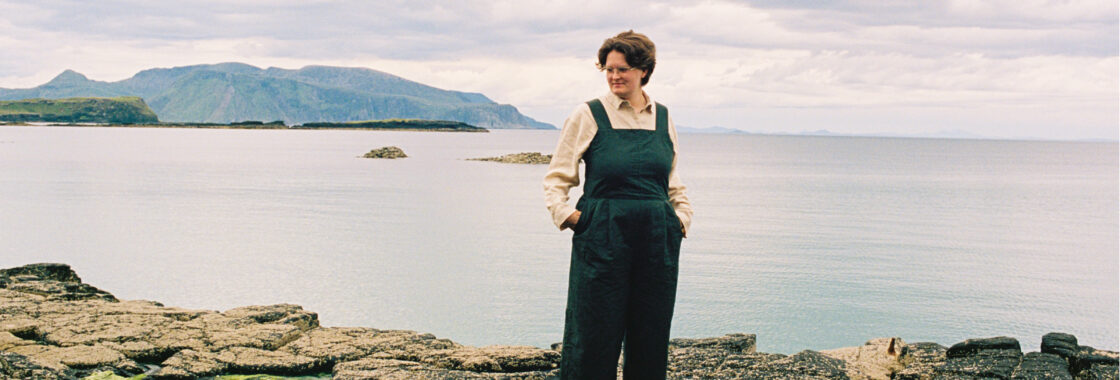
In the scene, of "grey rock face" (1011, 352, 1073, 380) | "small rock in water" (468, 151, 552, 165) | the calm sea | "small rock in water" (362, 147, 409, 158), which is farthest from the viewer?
"small rock in water" (362, 147, 409, 158)

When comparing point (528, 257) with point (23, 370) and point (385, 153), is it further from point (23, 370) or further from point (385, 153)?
point (385, 153)

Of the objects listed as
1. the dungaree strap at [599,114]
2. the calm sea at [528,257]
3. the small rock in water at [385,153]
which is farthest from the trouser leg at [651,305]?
the small rock in water at [385,153]

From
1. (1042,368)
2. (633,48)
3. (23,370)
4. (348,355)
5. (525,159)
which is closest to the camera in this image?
(633,48)

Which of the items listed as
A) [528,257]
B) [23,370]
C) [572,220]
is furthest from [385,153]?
[572,220]

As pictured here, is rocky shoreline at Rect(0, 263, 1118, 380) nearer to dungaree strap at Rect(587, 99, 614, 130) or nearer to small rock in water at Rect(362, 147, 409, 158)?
dungaree strap at Rect(587, 99, 614, 130)

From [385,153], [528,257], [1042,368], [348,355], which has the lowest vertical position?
[528,257]

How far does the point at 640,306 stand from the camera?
5.00m

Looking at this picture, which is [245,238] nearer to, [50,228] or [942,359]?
[50,228]

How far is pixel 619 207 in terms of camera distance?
4.74 m

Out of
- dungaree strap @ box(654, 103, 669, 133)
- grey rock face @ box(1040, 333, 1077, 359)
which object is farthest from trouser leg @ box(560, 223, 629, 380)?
grey rock face @ box(1040, 333, 1077, 359)

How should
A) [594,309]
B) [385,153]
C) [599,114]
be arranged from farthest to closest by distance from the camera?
1. [385,153]
2. [594,309]
3. [599,114]

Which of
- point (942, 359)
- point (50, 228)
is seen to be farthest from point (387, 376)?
point (50, 228)

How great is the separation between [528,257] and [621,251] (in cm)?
2007

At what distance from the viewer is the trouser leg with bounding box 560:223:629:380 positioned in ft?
15.8
